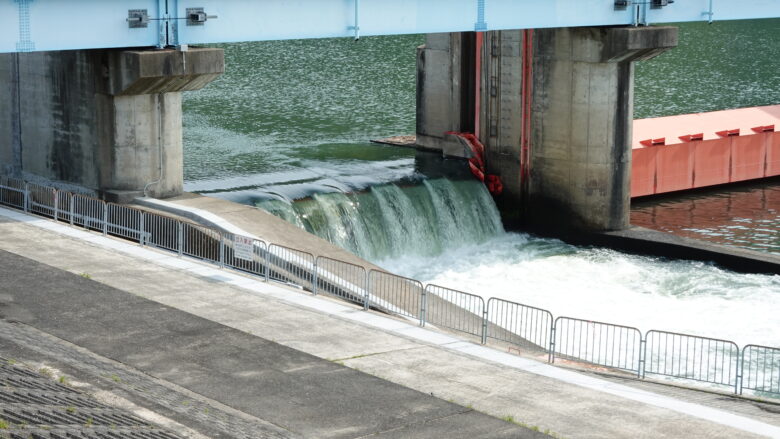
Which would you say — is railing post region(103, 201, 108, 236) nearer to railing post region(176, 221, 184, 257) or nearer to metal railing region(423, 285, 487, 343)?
railing post region(176, 221, 184, 257)

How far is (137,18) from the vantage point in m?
31.0

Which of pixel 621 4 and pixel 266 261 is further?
pixel 621 4

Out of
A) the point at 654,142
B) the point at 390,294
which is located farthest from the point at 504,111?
the point at 390,294

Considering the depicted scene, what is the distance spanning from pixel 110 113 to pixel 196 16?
3.81m

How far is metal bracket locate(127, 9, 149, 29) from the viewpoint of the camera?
1220 inches

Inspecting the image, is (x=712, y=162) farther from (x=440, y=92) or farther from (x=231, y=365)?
(x=231, y=365)

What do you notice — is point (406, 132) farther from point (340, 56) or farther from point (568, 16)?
point (340, 56)

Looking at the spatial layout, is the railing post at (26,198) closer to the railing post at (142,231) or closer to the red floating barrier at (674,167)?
the railing post at (142,231)

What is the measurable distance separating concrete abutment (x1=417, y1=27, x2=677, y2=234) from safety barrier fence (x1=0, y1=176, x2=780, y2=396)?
11826 millimetres

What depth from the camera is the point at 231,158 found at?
46.1 metres

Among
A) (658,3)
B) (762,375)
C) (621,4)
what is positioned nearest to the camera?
(762,375)

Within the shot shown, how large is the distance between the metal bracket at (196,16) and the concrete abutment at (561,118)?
15.1 metres

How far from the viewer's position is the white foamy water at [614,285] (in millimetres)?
32094

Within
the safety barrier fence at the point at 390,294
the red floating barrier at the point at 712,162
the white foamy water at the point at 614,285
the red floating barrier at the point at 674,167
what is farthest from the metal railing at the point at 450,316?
the red floating barrier at the point at 712,162
